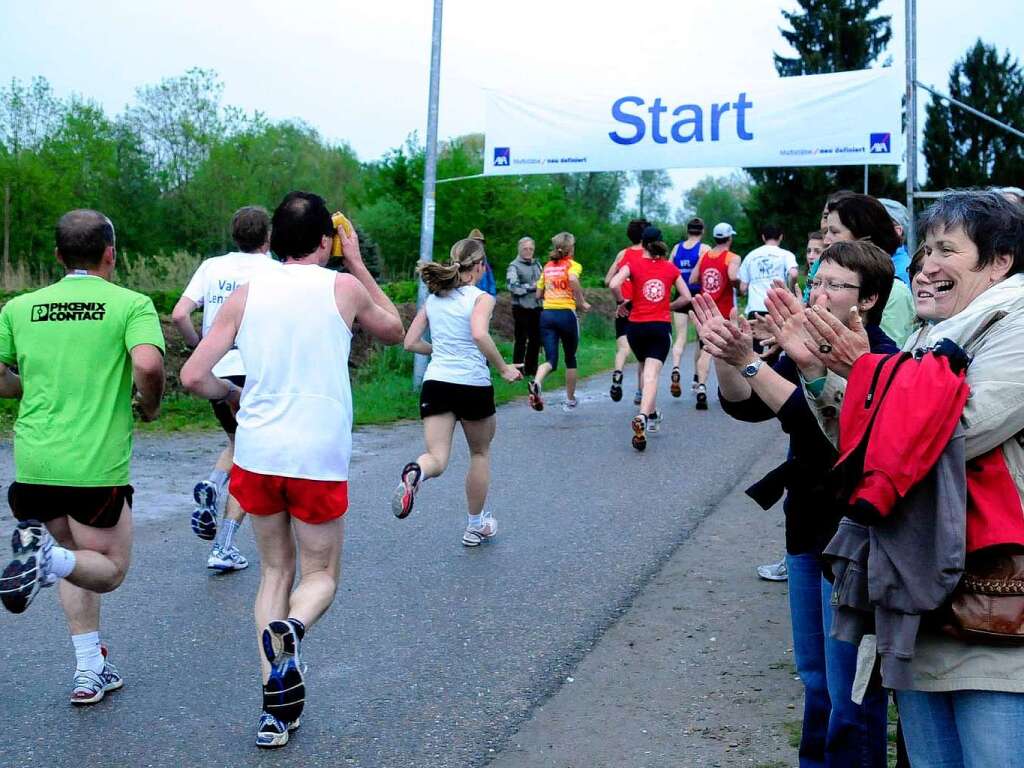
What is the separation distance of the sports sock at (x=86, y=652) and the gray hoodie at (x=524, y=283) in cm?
1024

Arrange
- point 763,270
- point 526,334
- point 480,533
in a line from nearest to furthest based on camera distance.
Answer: point 480,533
point 763,270
point 526,334

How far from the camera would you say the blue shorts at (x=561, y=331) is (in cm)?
1354

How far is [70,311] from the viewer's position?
14.8 feet

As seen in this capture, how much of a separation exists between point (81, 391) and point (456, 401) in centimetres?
296

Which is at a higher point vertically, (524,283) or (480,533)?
(524,283)

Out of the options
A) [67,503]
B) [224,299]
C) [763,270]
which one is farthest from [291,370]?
[763,270]

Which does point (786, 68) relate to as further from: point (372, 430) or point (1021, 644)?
point (1021, 644)

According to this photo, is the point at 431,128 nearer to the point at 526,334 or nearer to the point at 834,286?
the point at 526,334

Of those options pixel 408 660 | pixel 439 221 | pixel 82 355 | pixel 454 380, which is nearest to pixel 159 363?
pixel 82 355

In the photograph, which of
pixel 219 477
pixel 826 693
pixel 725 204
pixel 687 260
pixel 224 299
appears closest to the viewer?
pixel 826 693

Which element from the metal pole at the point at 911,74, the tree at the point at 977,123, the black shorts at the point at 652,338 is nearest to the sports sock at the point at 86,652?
the black shorts at the point at 652,338

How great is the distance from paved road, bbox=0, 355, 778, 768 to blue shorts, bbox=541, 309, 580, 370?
3.75m

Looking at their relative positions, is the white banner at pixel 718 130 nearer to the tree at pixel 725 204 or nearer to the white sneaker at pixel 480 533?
the white sneaker at pixel 480 533

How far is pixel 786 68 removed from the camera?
183 ft
